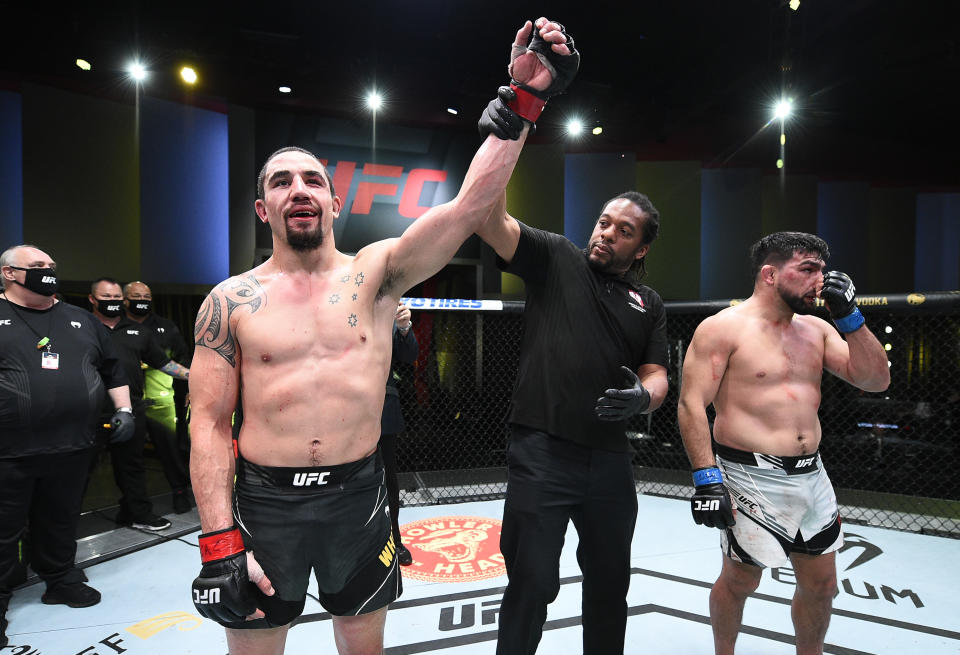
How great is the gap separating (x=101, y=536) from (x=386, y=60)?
507cm

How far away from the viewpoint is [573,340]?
1.90 metres

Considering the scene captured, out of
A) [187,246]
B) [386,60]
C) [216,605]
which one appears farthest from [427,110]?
[216,605]

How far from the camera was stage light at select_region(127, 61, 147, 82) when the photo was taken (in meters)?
5.38

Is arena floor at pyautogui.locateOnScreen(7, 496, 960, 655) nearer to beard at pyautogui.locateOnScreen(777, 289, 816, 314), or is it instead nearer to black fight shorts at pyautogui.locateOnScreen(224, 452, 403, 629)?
black fight shorts at pyautogui.locateOnScreen(224, 452, 403, 629)

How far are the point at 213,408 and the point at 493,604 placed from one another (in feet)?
6.43

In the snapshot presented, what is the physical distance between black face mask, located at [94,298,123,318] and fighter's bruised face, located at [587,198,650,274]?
11.7 ft

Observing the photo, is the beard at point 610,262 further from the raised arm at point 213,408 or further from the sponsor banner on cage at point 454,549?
the sponsor banner on cage at point 454,549

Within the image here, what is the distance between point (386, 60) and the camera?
5785 millimetres

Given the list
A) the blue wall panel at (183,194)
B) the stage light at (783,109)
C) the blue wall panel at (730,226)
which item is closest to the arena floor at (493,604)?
the blue wall panel at (183,194)

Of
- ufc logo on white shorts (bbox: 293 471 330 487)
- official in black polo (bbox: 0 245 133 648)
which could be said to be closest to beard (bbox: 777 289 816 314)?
ufc logo on white shorts (bbox: 293 471 330 487)

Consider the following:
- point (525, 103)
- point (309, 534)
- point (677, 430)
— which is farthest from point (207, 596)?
point (677, 430)

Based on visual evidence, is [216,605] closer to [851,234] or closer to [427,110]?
[427,110]

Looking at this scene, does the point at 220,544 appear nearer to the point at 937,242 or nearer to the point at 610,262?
the point at 610,262

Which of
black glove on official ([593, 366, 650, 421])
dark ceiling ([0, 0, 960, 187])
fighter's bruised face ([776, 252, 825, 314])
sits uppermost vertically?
dark ceiling ([0, 0, 960, 187])
